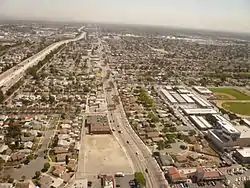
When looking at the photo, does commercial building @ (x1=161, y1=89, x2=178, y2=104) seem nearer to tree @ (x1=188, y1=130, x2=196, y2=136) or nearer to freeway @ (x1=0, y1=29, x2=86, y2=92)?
tree @ (x1=188, y1=130, x2=196, y2=136)

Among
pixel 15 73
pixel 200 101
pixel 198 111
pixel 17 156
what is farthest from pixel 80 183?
pixel 15 73

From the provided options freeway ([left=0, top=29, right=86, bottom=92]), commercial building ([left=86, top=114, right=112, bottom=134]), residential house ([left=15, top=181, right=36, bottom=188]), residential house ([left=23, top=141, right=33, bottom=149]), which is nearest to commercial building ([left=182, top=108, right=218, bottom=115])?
commercial building ([left=86, top=114, right=112, bottom=134])

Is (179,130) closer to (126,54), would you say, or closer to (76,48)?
(126,54)

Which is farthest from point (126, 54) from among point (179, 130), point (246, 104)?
point (179, 130)

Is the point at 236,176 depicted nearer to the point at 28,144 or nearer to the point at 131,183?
the point at 131,183

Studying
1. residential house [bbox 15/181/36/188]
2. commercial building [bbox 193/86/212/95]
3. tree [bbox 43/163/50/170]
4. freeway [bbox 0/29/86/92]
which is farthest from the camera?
freeway [bbox 0/29/86/92]
